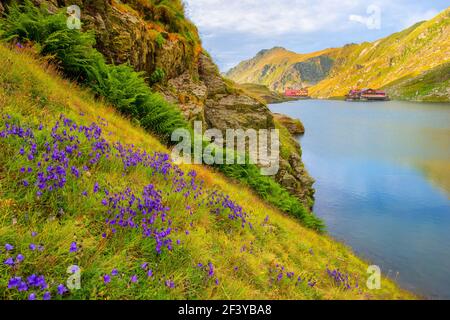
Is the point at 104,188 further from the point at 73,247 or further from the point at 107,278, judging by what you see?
the point at 107,278

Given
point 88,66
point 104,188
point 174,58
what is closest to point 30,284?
point 104,188

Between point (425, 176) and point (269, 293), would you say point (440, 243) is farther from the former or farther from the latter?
point (269, 293)

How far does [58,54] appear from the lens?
28.4 ft

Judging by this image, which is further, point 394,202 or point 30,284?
point 394,202

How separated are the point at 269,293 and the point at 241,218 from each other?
2.25m

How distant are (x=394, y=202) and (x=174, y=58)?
66.6 ft

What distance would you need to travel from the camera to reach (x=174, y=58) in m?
14.7

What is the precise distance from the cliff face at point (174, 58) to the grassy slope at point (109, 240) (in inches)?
176

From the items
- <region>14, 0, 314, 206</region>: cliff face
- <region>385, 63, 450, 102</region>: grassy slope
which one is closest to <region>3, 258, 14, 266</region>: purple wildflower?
<region>14, 0, 314, 206</region>: cliff face

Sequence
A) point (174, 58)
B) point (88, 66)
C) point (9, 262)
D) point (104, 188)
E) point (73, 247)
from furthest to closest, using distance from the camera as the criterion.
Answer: point (174, 58) < point (88, 66) < point (104, 188) < point (73, 247) < point (9, 262)

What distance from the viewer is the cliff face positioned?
1108 centimetres

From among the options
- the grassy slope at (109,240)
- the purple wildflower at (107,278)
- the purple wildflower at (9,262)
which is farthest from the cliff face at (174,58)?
the purple wildflower at (107,278)

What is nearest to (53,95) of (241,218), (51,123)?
(51,123)

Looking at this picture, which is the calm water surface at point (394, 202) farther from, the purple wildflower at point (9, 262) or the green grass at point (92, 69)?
the purple wildflower at point (9, 262)
